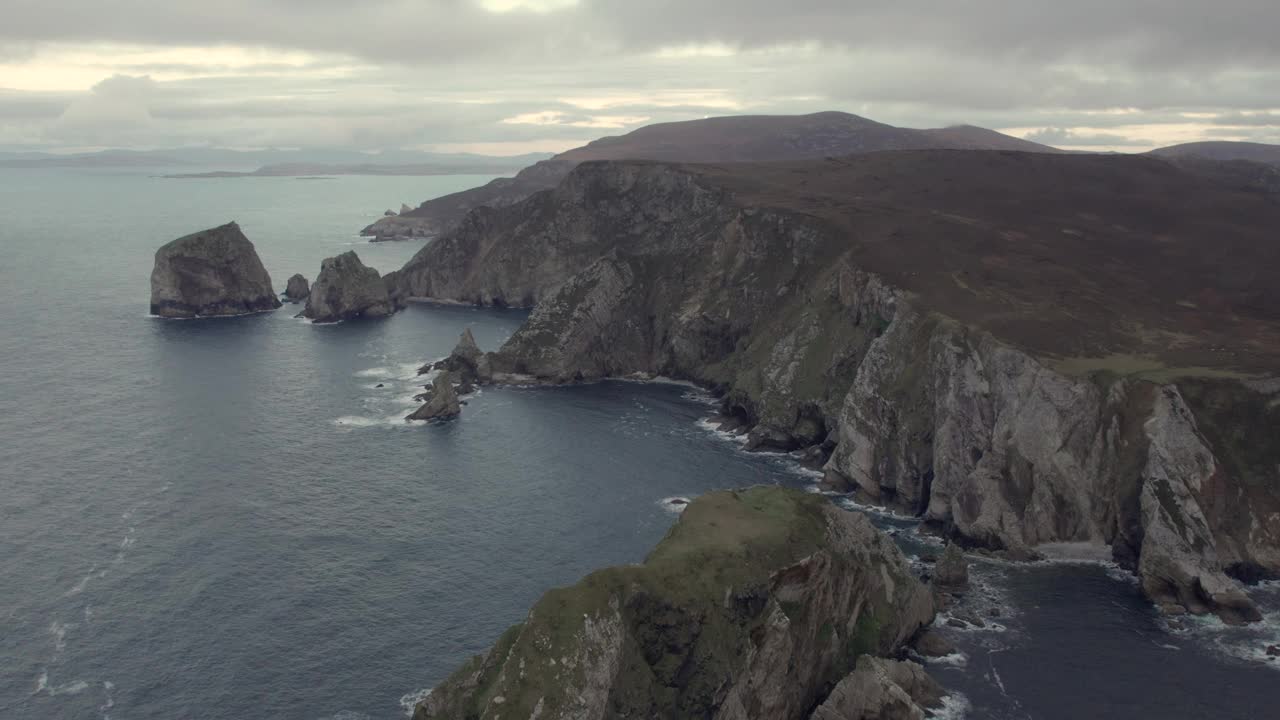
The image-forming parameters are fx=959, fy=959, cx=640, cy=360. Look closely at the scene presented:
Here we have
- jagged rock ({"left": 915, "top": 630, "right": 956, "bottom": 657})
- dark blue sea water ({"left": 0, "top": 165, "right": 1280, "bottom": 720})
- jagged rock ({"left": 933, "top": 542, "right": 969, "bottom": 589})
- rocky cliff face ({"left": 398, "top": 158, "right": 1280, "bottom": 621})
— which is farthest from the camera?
rocky cliff face ({"left": 398, "top": 158, "right": 1280, "bottom": 621})

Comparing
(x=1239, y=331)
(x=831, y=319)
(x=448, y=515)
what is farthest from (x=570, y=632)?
(x=1239, y=331)

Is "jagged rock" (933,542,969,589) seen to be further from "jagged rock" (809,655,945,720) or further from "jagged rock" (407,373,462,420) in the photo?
"jagged rock" (407,373,462,420)

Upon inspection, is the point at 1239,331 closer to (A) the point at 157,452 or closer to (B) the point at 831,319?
(B) the point at 831,319

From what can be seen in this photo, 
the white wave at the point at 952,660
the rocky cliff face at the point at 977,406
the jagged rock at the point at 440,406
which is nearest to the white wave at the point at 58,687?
the white wave at the point at 952,660

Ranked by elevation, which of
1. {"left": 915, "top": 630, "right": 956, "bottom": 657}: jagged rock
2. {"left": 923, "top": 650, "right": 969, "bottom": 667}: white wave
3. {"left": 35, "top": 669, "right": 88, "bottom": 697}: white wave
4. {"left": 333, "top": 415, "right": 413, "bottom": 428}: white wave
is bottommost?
{"left": 923, "top": 650, "right": 969, "bottom": 667}: white wave

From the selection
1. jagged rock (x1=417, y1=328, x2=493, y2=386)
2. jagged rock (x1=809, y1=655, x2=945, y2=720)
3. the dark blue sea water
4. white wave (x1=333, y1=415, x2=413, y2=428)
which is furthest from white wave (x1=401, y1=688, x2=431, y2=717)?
jagged rock (x1=417, y1=328, x2=493, y2=386)

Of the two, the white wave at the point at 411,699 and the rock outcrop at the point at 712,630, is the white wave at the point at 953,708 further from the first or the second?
the white wave at the point at 411,699
